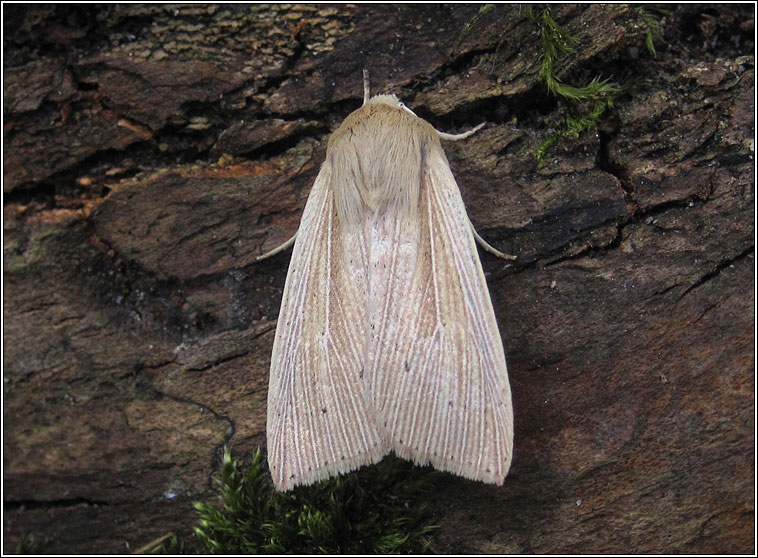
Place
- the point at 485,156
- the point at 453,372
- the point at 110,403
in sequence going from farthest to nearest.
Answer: the point at 110,403
the point at 485,156
the point at 453,372

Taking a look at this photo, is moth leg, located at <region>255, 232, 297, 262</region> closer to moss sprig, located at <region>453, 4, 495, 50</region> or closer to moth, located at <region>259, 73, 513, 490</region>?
moth, located at <region>259, 73, 513, 490</region>

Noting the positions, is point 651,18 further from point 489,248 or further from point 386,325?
point 386,325

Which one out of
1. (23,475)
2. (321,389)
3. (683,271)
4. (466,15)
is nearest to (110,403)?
(23,475)

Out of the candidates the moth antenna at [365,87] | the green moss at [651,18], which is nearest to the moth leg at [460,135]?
the moth antenna at [365,87]

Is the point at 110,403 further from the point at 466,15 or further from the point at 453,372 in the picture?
the point at 466,15

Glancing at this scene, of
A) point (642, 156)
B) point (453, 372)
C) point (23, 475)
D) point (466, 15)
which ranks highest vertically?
point (466, 15)

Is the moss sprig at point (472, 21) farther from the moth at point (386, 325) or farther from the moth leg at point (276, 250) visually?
the moth leg at point (276, 250)

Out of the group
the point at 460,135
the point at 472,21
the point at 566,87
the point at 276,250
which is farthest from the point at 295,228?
the point at 566,87
